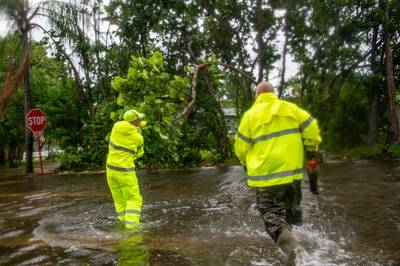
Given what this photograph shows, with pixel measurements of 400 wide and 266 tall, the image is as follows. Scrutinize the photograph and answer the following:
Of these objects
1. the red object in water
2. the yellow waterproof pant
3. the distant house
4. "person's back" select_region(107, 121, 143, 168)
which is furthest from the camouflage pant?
the distant house

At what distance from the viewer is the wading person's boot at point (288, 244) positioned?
175 inches

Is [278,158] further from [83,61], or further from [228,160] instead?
[83,61]

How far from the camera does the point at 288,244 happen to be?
4504 mm

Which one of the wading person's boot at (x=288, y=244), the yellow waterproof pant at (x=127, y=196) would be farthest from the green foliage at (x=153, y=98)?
the wading person's boot at (x=288, y=244)

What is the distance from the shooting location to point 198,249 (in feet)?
17.5

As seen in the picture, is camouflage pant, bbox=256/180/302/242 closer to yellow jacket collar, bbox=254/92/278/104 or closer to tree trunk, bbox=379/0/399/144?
yellow jacket collar, bbox=254/92/278/104

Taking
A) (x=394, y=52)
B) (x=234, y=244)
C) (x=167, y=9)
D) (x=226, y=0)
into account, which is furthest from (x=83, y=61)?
(x=234, y=244)

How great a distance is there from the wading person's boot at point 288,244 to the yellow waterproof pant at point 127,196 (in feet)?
9.16

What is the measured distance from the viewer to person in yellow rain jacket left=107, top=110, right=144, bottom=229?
6.80 metres

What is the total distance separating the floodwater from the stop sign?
5541 mm

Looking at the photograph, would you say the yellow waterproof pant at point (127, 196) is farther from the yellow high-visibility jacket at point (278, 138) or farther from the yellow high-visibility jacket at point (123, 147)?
the yellow high-visibility jacket at point (278, 138)

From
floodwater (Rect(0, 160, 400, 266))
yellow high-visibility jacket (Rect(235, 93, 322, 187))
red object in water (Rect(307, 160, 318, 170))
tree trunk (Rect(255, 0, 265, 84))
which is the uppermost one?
tree trunk (Rect(255, 0, 265, 84))

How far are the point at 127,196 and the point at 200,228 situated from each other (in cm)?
126

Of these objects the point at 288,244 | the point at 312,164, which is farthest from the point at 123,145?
the point at 288,244
